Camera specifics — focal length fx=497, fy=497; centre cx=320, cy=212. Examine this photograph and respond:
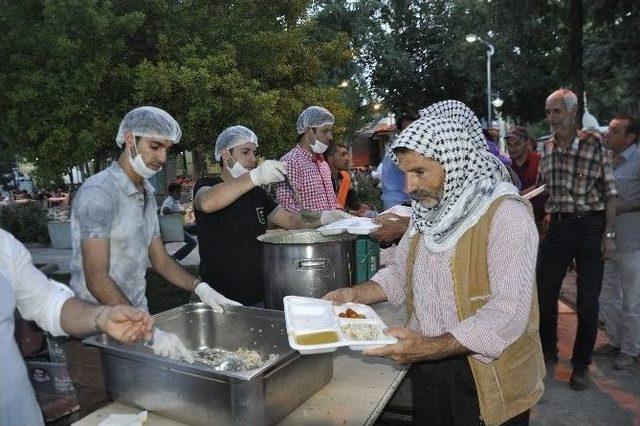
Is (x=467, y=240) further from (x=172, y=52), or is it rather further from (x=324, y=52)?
(x=324, y=52)

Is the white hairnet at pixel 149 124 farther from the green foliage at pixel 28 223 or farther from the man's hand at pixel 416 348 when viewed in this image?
the green foliage at pixel 28 223

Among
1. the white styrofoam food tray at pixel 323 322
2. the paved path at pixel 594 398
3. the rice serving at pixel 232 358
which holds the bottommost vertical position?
the paved path at pixel 594 398

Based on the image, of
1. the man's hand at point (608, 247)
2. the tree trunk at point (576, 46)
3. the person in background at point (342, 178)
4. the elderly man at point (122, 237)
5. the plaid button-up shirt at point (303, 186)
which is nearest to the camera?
the elderly man at point (122, 237)

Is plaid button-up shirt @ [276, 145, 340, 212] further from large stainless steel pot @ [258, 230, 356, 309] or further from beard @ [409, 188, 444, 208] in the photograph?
beard @ [409, 188, 444, 208]

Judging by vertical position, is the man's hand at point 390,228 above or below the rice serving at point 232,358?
above

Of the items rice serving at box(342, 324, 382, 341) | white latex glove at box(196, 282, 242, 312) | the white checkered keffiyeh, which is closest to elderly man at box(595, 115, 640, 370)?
the white checkered keffiyeh

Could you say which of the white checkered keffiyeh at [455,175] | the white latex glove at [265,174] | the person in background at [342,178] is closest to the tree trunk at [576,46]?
the person in background at [342,178]

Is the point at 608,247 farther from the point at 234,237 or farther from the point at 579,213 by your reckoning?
the point at 234,237

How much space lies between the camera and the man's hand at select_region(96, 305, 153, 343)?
1608 millimetres

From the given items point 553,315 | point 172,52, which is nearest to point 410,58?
point 172,52

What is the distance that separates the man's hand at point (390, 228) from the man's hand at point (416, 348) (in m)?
1.41

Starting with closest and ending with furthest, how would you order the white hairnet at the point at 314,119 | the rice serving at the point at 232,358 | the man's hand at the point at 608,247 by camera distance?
the rice serving at the point at 232,358 → the man's hand at the point at 608,247 → the white hairnet at the point at 314,119

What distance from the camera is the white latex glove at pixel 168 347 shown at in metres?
1.82

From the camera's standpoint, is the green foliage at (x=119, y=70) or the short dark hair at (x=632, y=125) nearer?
the short dark hair at (x=632, y=125)
